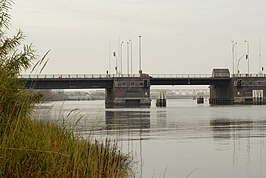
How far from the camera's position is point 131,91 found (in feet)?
397

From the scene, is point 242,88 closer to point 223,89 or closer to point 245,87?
point 245,87

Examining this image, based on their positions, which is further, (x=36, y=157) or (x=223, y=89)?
(x=223, y=89)

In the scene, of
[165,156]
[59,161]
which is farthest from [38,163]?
[165,156]

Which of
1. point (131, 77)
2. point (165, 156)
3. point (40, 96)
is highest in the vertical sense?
point (131, 77)

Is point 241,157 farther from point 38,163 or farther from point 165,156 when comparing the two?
point 38,163

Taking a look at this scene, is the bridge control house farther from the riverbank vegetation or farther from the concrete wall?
the riverbank vegetation

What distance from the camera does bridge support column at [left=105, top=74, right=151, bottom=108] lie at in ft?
389

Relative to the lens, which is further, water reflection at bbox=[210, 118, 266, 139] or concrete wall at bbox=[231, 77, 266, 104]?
concrete wall at bbox=[231, 77, 266, 104]

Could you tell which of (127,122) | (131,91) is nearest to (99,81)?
(131,91)

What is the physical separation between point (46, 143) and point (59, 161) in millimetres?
447

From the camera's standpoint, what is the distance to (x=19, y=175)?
26.5 ft

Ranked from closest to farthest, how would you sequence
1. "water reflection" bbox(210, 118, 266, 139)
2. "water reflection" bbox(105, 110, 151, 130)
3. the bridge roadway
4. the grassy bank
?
the grassy bank → "water reflection" bbox(210, 118, 266, 139) → "water reflection" bbox(105, 110, 151, 130) → the bridge roadway

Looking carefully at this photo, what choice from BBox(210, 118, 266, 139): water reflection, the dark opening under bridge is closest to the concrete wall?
the dark opening under bridge

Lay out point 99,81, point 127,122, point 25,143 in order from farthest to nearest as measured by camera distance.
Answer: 1. point 99,81
2. point 127,122
3. point 25,143
